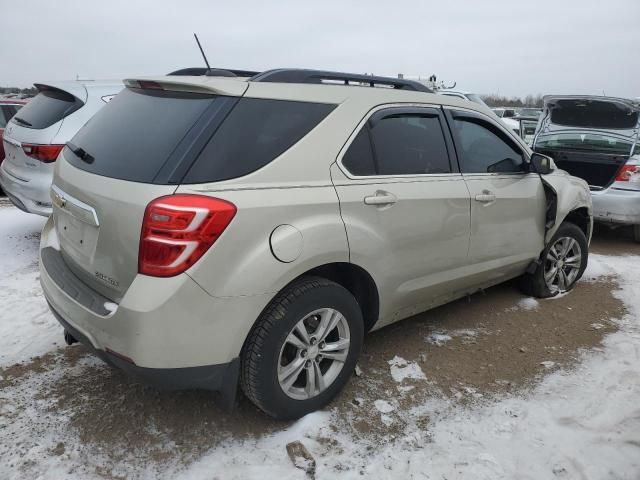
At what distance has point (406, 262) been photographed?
3041mm

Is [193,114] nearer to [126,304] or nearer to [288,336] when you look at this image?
[126,304]

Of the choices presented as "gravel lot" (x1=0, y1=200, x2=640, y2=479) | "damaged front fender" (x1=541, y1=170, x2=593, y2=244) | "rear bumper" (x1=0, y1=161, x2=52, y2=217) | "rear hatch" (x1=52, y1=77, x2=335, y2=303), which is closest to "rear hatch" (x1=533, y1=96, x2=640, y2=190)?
"damaged front fender" (x1=541, y1=170, x2=593, y2=244)

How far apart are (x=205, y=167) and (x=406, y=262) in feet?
4.43

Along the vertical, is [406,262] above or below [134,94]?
below

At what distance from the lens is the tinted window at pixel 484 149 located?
3.55 metres

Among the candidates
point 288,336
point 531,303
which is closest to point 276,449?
point 288,336

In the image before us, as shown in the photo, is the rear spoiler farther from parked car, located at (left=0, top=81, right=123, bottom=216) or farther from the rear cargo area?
the rear cargo area

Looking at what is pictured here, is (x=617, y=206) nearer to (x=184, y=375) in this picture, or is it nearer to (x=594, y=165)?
(x=594, y=165)

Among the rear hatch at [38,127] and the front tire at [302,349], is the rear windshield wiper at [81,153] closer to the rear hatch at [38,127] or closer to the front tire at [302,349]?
the front tire at [302,349]

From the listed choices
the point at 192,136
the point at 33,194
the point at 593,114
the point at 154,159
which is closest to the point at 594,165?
the point at 593,114

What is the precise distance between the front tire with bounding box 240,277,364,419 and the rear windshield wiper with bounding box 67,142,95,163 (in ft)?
3.98

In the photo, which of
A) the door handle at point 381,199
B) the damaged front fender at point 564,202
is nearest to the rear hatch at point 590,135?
the damaged front fender at point 564,202

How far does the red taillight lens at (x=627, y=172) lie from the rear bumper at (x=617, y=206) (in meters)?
0.15

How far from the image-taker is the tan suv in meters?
2.18
